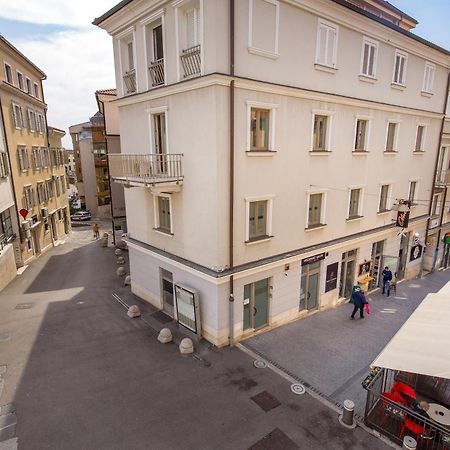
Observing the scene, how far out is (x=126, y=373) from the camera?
10.1 m

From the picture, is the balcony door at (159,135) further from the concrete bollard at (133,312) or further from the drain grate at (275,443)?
the drain grate at (275,443)

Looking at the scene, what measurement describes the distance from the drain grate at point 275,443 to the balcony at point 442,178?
61.6 feet

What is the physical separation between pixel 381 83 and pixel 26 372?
17.9 meters

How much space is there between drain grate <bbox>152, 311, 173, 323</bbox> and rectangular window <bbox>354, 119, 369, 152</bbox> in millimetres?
11092

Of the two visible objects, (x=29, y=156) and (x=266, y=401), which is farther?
(x=29, y=156)

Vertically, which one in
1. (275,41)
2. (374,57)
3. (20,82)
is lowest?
(275,41)

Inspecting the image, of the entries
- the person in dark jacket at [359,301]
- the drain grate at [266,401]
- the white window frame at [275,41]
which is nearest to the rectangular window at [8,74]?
the white window frame at [275,41]

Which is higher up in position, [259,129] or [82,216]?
[259,129]

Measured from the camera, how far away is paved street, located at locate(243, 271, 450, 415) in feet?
31.7

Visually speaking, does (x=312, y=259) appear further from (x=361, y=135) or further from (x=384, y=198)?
(x=384, y=198)

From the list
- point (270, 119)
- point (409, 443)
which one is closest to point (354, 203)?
point (270, 119)

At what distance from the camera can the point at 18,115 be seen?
22.1 meters

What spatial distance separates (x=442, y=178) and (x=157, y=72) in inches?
743

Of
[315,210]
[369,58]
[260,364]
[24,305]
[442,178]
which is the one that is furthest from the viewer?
[442,178]
